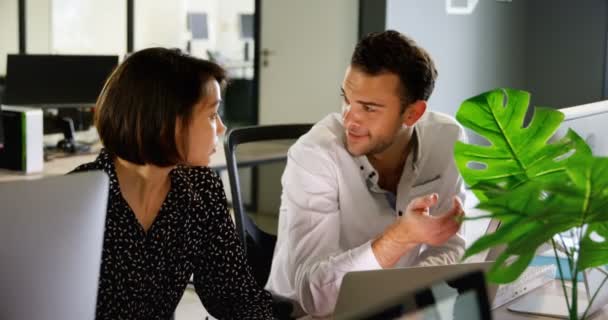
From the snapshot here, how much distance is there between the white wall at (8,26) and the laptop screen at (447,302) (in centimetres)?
617

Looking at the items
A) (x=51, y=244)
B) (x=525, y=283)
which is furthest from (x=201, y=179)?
(x=51, y=244)

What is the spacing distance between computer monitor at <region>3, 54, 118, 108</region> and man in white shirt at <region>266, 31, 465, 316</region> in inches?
106

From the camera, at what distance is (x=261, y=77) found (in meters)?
5.83

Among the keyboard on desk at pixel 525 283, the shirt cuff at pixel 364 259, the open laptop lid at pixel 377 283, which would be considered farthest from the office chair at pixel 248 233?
the open laptop lid at pixel 377 283

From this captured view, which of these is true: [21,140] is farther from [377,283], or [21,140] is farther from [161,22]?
[161,22]

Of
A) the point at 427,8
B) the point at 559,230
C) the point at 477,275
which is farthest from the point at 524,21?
the point at 477,275

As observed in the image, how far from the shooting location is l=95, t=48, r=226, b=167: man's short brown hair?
1728 millimetres

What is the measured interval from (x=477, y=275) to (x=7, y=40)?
6261 millimetres

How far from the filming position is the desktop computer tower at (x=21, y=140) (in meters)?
3.56

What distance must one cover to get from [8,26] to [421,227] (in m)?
5.43

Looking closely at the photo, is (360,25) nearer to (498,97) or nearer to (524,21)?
(524,21)

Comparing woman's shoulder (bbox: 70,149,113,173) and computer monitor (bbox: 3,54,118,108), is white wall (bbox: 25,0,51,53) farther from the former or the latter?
woman's shoulder (bbox: 70,149,113,173)

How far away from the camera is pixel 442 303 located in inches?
30.2

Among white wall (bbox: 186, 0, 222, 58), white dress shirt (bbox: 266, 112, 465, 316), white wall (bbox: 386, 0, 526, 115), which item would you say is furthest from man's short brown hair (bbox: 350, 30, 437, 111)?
white wall (bbox: 186, 0, 222, 58)
